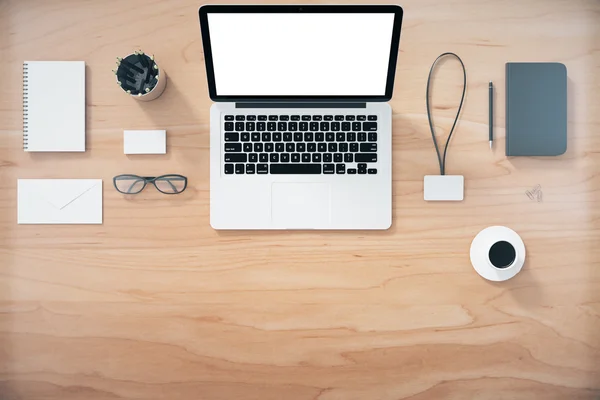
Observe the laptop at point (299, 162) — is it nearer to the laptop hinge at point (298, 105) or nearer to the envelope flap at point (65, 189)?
the laptop hinge at point (298, 105)

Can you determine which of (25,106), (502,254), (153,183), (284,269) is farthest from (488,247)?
(25,106)

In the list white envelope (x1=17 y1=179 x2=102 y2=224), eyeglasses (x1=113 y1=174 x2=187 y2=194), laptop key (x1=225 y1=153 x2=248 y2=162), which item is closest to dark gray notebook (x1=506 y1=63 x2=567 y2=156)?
laptop key (x1=225 y1=153 x2=248 y2=162)

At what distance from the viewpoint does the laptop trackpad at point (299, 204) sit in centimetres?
89

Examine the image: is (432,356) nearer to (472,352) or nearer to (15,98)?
(472,352)

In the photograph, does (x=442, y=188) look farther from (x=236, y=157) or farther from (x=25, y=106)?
(x=25, y=106)

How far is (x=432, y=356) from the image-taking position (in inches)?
35.8

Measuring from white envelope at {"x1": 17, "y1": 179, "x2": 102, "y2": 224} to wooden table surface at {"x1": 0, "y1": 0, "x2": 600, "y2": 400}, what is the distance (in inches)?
0.8

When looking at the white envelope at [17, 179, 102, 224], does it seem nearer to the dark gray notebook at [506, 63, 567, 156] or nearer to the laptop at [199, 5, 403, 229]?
the laptop at [199, 5, 403, 229]

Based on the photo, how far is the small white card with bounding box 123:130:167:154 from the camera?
0.91m

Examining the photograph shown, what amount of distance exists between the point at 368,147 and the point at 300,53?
0.82ft

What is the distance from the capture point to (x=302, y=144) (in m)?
0.90

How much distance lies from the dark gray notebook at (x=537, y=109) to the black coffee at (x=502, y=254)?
216 millimetres

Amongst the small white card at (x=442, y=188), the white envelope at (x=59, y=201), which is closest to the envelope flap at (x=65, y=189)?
the white envelope at (x=59, y=201)

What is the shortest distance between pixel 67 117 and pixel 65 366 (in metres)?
0.56
